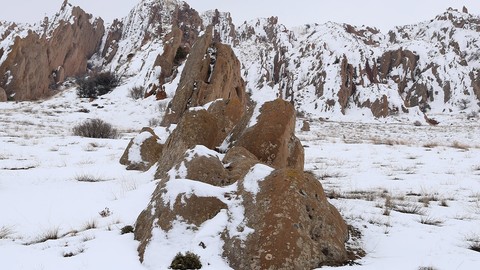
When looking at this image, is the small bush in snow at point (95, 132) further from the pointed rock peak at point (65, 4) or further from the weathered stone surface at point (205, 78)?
the pointed rock peak at point (65, 4)

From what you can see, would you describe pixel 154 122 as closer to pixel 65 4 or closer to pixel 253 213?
pixel 253 213

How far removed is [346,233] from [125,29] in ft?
302

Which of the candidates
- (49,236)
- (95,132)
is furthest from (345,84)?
(49,236)

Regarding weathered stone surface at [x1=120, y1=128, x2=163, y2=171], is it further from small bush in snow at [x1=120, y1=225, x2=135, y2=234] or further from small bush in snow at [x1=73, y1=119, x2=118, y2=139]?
small bush in snow at [x1=73, y1=119, x2=118, y2=139]

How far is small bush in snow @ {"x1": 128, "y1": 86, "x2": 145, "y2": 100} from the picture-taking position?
119ft

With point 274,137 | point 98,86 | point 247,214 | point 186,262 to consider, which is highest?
point 98,86

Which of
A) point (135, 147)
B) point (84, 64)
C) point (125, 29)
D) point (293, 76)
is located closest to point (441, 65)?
point (293, 76)

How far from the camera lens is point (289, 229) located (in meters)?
3.63

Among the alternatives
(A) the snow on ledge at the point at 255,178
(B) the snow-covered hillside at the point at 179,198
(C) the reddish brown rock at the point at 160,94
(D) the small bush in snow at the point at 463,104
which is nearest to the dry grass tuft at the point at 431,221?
(B) the snow-covered hillside at the point at 179,198

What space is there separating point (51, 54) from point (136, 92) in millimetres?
38321

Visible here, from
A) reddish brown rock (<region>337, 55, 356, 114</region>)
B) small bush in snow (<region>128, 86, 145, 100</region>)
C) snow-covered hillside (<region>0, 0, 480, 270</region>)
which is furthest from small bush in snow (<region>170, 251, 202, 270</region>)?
reddish brown rock (<region>337, 55, 356, 114</region>)

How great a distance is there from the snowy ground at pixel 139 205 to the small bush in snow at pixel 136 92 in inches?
921

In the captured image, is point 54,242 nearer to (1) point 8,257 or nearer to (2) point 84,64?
(1) point 8,257

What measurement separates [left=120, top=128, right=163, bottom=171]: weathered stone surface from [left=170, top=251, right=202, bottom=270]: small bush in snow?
20.8 feet
